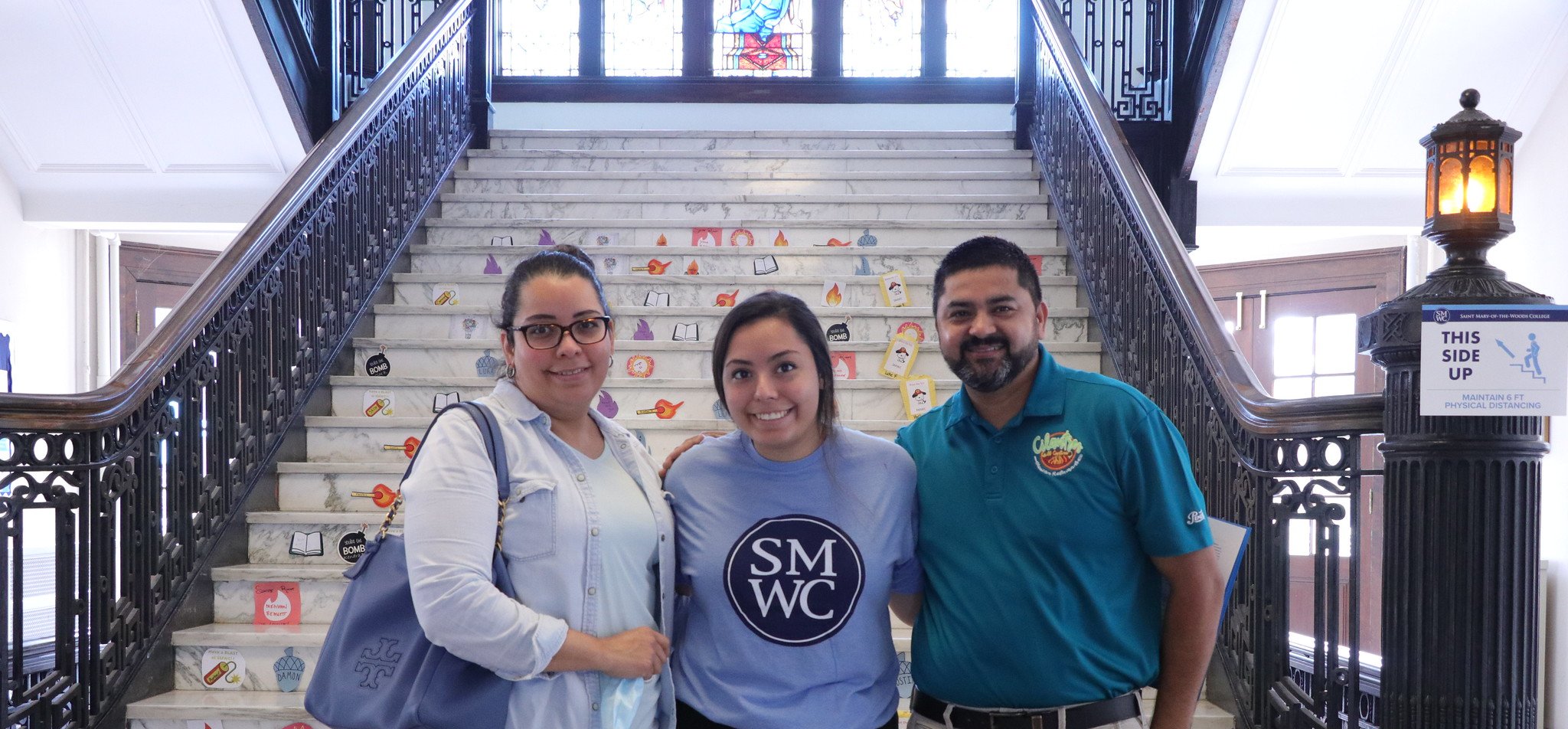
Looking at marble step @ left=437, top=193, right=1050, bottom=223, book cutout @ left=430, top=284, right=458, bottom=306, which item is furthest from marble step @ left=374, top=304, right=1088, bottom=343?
marble step @ left=437, top=193, right=1050, bottom=223

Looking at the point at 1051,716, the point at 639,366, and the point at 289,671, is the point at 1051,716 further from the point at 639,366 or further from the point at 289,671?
the point at 639,366

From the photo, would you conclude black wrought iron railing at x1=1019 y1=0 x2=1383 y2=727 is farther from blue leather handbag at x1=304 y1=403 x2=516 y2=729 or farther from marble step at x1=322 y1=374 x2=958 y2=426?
blue leather handbag at x1=304 y1=403 x2=516 y2=729

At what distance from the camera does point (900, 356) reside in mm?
3895

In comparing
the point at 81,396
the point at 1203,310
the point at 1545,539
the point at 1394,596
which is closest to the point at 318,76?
the point at 81,396

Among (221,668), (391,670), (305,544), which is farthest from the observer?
(305,544)

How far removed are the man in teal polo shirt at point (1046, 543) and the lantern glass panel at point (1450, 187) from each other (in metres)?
0.78

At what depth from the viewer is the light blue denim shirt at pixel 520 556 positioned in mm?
1296

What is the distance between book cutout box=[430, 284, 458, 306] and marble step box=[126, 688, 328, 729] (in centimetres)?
203

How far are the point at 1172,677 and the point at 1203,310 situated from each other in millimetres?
1448

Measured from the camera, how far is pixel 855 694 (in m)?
1.46

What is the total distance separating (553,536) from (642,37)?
23.7 ft

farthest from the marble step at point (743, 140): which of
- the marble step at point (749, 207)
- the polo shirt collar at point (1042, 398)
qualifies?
the polo shirt collar at point (1042, 398)

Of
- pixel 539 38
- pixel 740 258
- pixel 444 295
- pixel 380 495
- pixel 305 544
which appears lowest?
pixel 305 544

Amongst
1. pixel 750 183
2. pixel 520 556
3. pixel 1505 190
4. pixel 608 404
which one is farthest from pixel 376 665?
pixel 750 183
